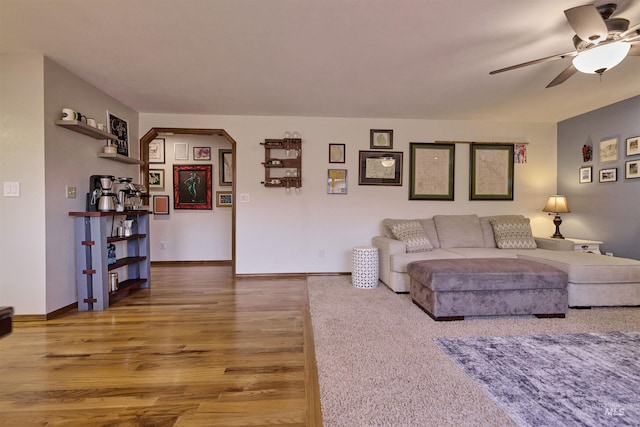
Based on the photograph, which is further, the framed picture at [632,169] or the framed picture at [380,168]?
the framed picture at [380,168]

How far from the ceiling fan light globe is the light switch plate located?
4646 millimetres

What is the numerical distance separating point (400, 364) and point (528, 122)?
15.2ft

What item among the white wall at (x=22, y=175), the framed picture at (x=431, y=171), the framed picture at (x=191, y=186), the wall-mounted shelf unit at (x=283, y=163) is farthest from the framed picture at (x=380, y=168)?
the white wall at (x=22, y=175)

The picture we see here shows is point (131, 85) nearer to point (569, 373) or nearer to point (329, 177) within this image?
point (329, 177)

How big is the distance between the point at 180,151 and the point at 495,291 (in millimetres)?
5554

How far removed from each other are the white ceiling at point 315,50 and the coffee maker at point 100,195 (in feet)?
3.48

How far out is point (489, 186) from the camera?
474cm

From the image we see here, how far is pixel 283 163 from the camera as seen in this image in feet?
14.8

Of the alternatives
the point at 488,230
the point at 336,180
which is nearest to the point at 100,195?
the point at 336,180

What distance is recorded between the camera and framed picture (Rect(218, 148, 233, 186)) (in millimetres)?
5812

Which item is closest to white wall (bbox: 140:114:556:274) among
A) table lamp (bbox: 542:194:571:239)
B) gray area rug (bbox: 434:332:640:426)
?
table lamp (bbox: 542:194:571:239)

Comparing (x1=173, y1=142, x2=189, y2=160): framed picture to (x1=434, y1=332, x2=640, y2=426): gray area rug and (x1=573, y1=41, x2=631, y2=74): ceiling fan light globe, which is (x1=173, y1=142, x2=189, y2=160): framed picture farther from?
(x1=573, y1=41, x2=631, y2=74): ceiling fan light globe

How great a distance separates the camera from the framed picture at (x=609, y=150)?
3.88 meters

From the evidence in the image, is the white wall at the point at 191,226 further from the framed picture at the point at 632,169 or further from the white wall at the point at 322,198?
the framed picture at the point at 632,169
